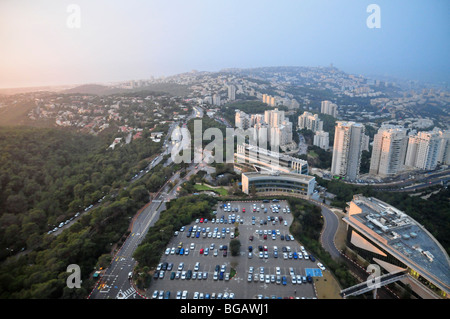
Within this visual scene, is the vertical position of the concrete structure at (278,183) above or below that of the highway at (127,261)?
above

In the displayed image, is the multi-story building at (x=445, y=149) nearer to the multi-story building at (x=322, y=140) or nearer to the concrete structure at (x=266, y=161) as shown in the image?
the multi-story building at (x=322, y=140)

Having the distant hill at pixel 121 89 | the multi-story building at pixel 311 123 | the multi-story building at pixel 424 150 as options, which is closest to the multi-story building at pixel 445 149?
the multi-story building at pixel 424 150

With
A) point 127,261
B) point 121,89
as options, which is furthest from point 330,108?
point 127,261

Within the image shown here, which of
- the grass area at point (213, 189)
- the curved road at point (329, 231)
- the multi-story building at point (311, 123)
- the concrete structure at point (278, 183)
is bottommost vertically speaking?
the curved road at point (329, 231)

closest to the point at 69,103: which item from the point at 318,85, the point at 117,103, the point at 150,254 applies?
the point at 117,103

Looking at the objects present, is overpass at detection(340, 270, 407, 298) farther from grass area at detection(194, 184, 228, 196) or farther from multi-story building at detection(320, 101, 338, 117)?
multi-story building at detection(320, 101, 338, 117)

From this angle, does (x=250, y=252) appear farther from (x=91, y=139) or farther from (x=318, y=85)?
(x=318, y=85)

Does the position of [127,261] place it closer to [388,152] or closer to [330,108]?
[388,152]
